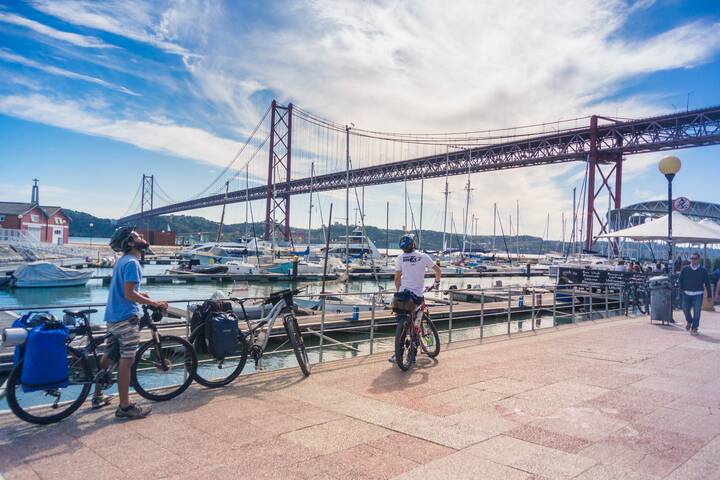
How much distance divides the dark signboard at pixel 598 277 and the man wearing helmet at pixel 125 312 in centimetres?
1289

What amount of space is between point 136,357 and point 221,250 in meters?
47.9

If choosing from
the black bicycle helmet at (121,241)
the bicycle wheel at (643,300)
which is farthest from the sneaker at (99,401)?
the bicycle wheel at (643,300)

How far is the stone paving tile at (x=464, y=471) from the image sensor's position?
3.02 meters

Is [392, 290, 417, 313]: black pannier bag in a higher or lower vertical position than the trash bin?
higher

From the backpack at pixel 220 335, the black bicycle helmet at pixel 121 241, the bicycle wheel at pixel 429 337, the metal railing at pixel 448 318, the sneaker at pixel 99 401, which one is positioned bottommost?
the metal railing at pixel 448 318

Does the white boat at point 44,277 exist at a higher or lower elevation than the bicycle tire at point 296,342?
lower

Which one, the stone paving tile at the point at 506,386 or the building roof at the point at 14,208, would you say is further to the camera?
the building roof at the point at 14,208

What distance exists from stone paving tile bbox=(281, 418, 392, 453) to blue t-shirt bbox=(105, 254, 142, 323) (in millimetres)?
1624

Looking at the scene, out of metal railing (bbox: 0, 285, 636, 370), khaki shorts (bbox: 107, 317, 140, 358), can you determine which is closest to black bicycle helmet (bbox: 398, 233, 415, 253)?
khaki shorts (bbox: 107, 317, 140, 358)

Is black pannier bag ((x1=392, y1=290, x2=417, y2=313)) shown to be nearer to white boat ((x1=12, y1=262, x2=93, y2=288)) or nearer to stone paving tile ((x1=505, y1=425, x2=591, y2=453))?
stone paving tile ((x1=505, y1=425, x2=591, y2=453))

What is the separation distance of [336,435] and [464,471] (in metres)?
0.99

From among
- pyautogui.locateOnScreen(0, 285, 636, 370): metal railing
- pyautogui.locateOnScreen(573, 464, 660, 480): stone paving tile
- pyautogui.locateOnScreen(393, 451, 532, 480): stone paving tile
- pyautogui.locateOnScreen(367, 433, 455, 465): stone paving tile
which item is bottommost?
pyautogui.locateOnScreen(0, 285, 636, 370): metal railing

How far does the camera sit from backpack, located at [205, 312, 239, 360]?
480 cm

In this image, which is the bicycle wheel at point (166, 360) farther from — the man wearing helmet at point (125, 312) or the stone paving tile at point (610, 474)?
the stone paving tile at point (610, 474)
